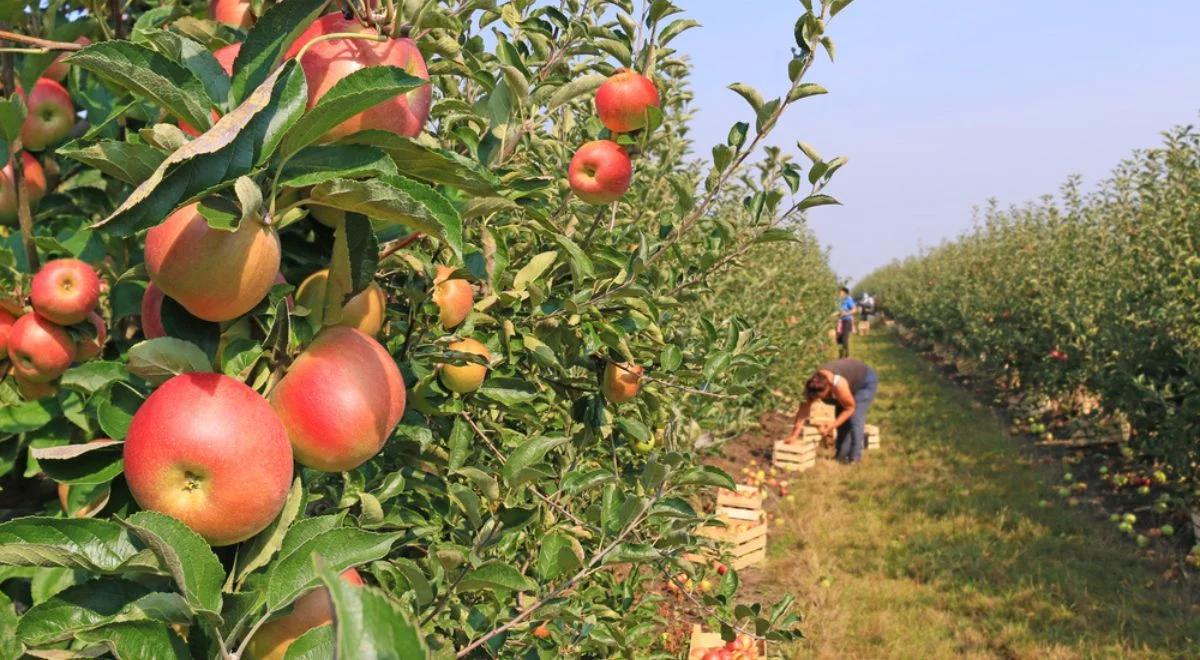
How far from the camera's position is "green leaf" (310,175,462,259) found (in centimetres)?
79

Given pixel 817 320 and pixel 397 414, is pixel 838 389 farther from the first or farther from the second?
pixel 397 414

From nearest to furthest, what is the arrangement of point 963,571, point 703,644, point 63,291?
point 63,291, point 703,644, point 963,571

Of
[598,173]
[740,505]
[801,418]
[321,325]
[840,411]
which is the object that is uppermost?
[598,173]

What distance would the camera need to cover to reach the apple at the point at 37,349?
1377mm

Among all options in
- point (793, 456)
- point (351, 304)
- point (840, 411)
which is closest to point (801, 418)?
point (840, 411)

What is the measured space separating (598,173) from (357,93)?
3.15 ft

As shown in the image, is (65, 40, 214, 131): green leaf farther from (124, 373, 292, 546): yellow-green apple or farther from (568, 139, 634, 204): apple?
(568, 139, 634, 204): apple

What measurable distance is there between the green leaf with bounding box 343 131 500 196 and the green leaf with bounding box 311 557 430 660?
0.57 meters

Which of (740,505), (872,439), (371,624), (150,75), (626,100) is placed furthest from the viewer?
(872,439)

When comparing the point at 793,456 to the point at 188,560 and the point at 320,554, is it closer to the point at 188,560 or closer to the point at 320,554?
the point at 320,554

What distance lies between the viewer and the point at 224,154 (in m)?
0.79

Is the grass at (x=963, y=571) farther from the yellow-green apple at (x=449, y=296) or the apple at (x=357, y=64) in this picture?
the apple at (x=357, y=64)

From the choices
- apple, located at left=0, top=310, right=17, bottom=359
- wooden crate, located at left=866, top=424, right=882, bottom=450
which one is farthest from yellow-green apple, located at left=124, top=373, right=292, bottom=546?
wooden crate, located at left=866, top=424, right=882, bottom=450

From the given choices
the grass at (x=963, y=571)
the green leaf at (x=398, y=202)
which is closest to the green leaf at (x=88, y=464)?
the green leaf at (x=398, y=202)
